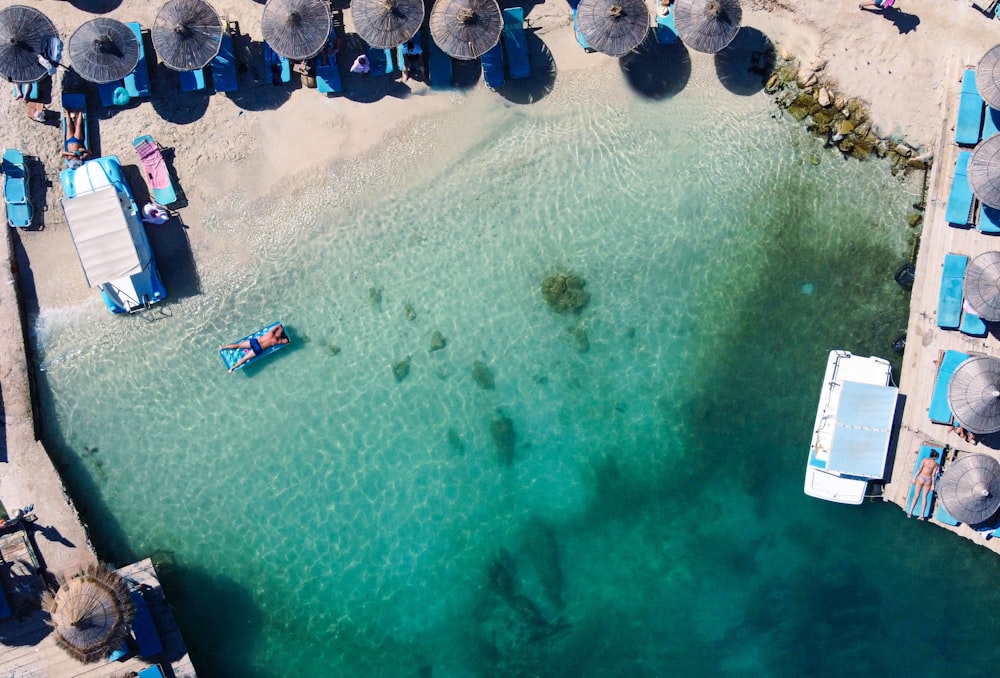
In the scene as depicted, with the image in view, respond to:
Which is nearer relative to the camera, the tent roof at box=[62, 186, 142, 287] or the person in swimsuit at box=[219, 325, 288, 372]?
the tent roof at box=[62, 186, 142, 287]

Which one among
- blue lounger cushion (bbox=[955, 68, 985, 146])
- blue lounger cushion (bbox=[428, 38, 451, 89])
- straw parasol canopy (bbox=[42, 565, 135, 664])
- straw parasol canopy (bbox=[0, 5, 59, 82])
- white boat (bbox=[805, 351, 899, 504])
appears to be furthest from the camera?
blue lounger cushion (bbox=[428, 38, 451, 89])

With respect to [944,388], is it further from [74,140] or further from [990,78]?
[74,140]

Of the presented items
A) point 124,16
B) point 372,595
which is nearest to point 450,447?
point 372,595

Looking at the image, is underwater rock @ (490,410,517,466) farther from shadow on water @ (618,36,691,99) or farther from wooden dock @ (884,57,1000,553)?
wooden dock @ (884,57,1000,553)

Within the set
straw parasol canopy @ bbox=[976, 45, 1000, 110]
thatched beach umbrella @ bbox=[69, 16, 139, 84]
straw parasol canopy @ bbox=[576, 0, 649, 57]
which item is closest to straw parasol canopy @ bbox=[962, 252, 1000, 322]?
straw parasol canopy @ bbox=[976, 45, 1000, 110]

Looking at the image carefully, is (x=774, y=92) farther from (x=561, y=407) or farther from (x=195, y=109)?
(x=195, y=109)

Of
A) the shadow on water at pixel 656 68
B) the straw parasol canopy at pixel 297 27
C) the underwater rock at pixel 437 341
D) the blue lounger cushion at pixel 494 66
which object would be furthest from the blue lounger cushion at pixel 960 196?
the straw parasol canopy at pixel 297 27

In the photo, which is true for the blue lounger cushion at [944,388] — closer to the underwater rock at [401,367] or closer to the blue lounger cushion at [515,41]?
the blue lounger cushion at [515,41]
